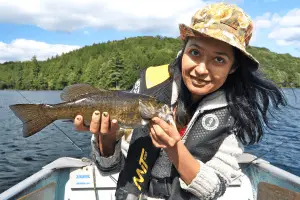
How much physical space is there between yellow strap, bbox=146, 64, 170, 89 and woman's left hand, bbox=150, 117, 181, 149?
878 mm

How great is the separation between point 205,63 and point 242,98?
2.39 ft

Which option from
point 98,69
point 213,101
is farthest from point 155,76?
point 98,69

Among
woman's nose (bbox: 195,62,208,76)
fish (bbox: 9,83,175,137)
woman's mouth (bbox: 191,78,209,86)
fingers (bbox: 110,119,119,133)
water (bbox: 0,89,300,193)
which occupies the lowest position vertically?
water (bbox: 0,89,300,193)

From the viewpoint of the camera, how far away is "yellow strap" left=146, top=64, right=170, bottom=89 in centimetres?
349

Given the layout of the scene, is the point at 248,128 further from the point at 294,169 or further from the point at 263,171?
the point at 294,169

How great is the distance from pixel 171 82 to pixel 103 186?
262 centimetres

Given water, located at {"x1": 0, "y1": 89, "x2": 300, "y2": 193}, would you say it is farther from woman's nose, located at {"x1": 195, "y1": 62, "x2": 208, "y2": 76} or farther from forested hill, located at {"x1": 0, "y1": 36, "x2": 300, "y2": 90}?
forested hill, located at {"x1": 0, "y1": 36, "x2": 300, "y2": 90}

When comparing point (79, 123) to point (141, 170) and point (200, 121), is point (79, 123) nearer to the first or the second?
point (141, 170)

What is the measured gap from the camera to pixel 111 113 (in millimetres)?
3020

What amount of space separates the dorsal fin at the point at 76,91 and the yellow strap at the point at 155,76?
2.03ft

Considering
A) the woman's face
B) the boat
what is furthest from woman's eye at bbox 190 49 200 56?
the boat

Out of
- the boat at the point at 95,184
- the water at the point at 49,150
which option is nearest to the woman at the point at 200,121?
the boat at the point at 95,184

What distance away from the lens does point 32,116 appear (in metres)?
3.04

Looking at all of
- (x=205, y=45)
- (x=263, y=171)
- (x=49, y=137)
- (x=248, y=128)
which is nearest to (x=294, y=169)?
(x=263, y=171)
